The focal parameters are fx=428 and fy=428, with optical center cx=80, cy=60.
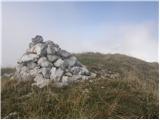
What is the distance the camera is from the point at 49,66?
5305mm

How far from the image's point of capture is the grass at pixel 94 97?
4895mm

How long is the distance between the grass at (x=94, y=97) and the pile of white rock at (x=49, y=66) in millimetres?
97

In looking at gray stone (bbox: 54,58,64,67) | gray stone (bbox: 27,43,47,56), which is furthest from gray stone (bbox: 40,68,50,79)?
gray stone (bbox: 27,43,47,56)

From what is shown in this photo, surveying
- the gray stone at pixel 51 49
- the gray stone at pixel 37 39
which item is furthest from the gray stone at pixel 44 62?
the gray stone at pixel 37 39

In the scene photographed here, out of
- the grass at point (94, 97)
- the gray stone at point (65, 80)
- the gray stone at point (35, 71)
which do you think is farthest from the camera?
the gray stone at point (35, 71)

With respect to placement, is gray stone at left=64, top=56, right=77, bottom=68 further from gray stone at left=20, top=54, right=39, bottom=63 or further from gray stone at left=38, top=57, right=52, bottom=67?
gray stone at left=20, top=54, right=39, bottom=63

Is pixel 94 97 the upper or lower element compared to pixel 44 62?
lower

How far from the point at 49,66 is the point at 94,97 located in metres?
0.72

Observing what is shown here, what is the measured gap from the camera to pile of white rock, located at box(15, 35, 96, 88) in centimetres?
522

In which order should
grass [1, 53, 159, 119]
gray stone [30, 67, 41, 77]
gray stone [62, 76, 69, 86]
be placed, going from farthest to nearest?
1. gray stone [30, 67, 41, 77]
2. gray stone [62, 76, 69, 86]
3. grass [1, 53, 159, 119]

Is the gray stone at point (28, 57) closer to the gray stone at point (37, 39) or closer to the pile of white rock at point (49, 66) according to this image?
the pile of white rock at point (49, 66)

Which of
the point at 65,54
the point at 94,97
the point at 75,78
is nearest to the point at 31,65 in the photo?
the point at 65,54

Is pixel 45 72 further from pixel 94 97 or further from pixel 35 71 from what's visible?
pixel 94 97

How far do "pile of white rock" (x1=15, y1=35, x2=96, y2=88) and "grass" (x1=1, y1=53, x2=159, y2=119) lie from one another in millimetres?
97
